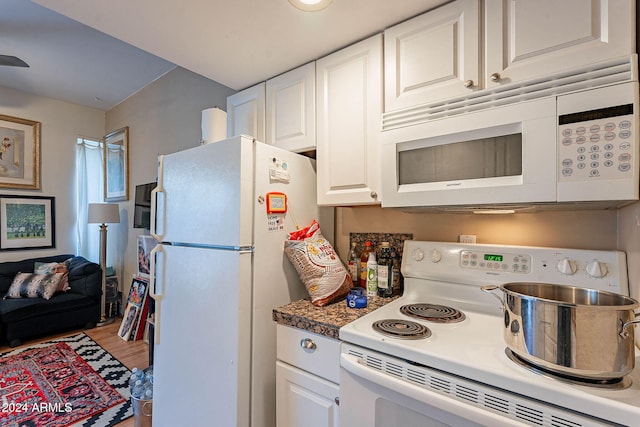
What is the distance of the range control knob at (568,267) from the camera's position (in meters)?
1.11

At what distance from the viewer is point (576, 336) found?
2.37 feet

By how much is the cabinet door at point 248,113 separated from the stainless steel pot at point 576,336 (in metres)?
1.58

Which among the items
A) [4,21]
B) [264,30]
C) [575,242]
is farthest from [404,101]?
[4,21]

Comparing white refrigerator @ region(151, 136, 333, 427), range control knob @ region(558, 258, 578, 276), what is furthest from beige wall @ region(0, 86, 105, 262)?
range control knob @ region(558, 258, 578, 276)

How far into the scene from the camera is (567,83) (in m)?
0.94

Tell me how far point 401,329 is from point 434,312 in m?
0.27

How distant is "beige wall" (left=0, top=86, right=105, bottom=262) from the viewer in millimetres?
3854

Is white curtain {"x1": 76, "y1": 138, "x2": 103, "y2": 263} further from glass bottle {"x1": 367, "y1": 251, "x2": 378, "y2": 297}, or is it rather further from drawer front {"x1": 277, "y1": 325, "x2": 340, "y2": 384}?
glass bottle {"x1": 367, "y1": 251, "x2": 378, "y2": 297}

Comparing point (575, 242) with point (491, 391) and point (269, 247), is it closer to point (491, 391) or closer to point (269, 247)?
point (491, 391)

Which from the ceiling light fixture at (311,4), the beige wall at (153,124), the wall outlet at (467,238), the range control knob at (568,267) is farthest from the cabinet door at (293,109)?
the range control knob at (568,267)

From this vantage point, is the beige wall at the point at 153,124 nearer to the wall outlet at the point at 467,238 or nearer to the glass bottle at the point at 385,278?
the glass bottle at the point at 385,278

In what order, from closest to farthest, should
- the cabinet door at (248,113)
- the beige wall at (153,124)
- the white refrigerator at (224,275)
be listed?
1. the white refrigerator at (224,275)
2. the cabinet door at (248,113)
3. the beige wall at (153,124)

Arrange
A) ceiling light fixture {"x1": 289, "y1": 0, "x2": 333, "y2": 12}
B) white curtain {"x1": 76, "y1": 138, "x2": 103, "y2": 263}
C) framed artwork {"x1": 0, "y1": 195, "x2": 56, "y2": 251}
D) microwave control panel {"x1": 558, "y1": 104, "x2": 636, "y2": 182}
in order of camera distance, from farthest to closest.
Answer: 1. white curtain {"x1": 76, "y1": 138, "x2": 103, "y2": 263}
2. framed artwork {"x1": 0, "y1": 195, "x2": 56, "y2": 251}
3. ceiling light fixture {"x1": 289, "y1": 0, "x2": 333, "y2": 12}
4. microwave control panel {"x1": 558, "y1": 104, "x2": 636, "y2": 182}

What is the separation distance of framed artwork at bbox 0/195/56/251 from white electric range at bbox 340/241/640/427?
4.71 meters
